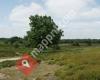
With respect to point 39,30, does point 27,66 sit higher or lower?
lower

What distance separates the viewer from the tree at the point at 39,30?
71438mm

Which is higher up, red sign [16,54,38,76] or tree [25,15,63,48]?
tree [25,15,63,48]

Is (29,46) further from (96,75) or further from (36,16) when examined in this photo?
(96,75)

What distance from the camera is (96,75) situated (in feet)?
70.0

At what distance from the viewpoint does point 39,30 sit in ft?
239

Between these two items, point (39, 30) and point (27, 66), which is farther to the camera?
point (39, 30)

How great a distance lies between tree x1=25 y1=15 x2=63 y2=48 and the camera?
234ft

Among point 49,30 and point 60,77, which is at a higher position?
point 49,30

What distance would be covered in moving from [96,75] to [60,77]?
11.6 ft

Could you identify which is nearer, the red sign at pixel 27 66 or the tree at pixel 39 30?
the red sign at pixel 27 66

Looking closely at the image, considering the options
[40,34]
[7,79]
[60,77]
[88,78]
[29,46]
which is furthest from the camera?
[29,46]

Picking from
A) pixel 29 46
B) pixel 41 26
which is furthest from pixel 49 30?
pixel 29 46

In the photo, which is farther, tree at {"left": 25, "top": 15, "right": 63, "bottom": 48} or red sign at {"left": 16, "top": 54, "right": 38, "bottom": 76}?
tree at {"left": 25, "top": 15, "right": 63, "bottom": 48}

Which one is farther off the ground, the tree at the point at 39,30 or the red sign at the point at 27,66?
the tree at the point at 39,30
